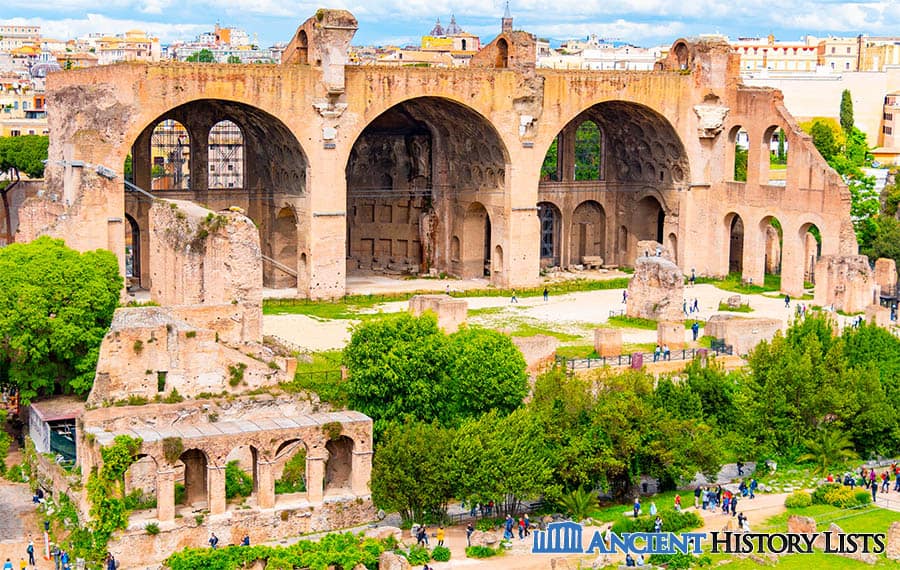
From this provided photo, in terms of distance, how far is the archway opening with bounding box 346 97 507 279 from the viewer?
6191cm

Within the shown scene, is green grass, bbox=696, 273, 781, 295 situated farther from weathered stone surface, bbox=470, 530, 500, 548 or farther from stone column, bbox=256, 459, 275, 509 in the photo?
stone column, bbox=256, 459, 275, 509

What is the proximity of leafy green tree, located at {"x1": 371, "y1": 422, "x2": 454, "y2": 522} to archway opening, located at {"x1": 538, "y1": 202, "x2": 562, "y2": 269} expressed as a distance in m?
30.6

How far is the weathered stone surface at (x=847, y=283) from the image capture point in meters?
55.4

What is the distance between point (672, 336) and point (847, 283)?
11.1 m

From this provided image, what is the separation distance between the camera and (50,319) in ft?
138

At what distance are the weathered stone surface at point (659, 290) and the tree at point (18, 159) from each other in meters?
30.2

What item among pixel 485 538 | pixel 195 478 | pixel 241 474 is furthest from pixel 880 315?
pixel 195 478

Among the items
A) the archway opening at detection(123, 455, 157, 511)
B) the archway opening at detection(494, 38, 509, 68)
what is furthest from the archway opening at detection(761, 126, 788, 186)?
the archway opening at detection(123, 455, 157, 511)

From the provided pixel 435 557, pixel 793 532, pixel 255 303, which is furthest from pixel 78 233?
pixel 793 532

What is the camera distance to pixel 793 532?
35344 mm

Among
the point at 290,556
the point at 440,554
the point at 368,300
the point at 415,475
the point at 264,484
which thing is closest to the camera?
the point at 290,556

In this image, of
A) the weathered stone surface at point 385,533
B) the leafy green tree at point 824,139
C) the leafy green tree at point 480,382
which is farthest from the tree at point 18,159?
the leafy green tree at point 824,139

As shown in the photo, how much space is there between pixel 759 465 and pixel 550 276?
2471cm

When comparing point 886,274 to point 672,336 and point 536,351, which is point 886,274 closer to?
point 672,336
